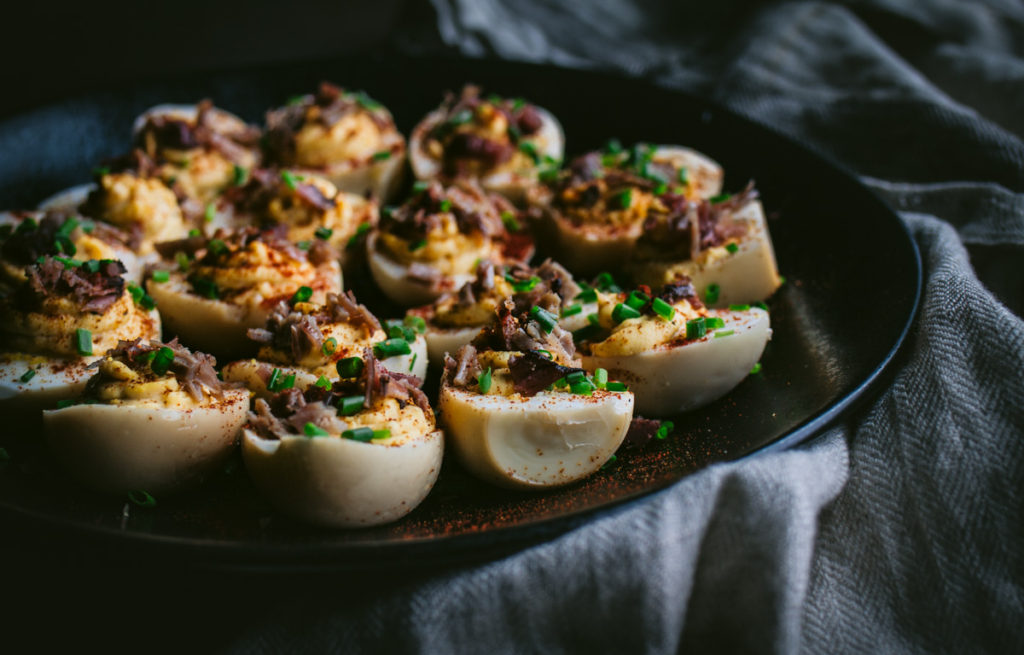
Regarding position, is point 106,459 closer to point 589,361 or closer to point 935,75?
point 589,361

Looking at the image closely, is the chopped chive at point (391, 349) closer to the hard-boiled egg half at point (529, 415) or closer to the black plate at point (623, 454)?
the hard-boiled egg half at point (529, 415)

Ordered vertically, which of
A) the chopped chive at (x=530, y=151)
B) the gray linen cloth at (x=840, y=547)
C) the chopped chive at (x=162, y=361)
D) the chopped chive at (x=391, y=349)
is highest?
the chopped chive at (x=162, y=361)

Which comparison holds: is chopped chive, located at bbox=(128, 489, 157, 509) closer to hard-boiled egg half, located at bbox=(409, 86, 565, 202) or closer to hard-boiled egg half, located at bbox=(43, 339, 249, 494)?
hard-boiled egg half, located at bbox=(43, 339, 249, 494)

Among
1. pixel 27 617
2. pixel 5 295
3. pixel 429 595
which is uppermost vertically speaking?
pixel 5 295

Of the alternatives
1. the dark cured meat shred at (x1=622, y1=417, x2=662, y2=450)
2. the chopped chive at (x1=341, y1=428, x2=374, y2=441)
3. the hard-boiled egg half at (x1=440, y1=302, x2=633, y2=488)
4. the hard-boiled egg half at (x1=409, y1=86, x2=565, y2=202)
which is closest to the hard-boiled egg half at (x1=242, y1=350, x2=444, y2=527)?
the chopped chive at (x1=341, y1=428, x2=374, y2=441)

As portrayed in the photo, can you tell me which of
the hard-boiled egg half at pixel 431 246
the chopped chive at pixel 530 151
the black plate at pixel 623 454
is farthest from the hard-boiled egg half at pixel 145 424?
the chopped chive at pixel 530 151

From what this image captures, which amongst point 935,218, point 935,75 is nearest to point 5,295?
point 935,218
